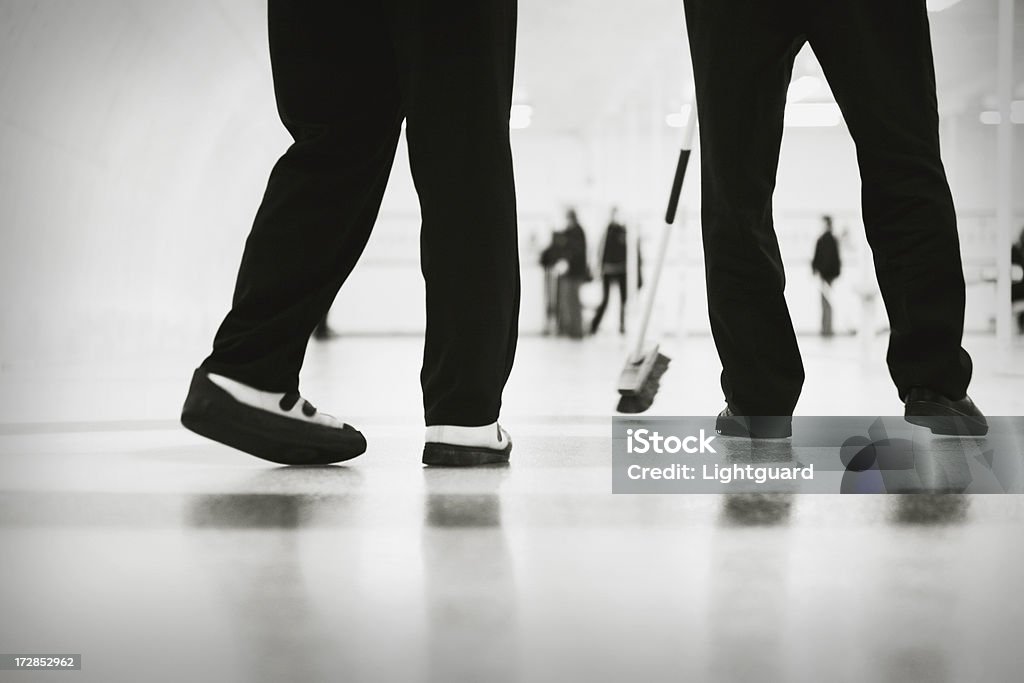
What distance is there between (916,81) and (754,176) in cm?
30

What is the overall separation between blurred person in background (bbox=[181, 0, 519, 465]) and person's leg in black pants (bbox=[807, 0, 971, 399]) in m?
0.56

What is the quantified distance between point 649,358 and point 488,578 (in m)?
2.05

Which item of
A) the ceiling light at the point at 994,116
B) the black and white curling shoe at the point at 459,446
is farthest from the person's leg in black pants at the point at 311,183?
the ceiling light at the point at 994,116

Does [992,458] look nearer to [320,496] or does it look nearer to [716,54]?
[716,54]

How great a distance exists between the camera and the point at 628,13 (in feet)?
29.7

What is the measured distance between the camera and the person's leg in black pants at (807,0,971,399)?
158cm

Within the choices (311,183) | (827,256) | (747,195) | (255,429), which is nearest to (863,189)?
(747,195)

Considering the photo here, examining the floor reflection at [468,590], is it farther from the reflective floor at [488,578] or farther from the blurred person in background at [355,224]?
the blurred person in background at [355,224]

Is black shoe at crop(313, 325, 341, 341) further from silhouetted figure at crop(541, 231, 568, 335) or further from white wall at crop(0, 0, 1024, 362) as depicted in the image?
silhouetted figure at crop(541, 231, 568, 335)

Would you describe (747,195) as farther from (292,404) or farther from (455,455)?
(292,404)

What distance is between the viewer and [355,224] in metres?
1.56

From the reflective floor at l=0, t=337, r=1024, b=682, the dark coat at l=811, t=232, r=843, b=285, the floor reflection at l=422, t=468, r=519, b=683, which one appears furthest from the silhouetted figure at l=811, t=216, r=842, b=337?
the floor reflection at l=422, t=468, r=519, b=683

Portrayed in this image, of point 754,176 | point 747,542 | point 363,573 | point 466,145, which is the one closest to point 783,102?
point 754,176

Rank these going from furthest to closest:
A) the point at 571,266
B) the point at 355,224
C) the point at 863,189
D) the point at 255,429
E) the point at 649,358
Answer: the point at 571,266 < the point at 649,358 < the point at 863,189 < the point at 355,224 < the point at 255,429
